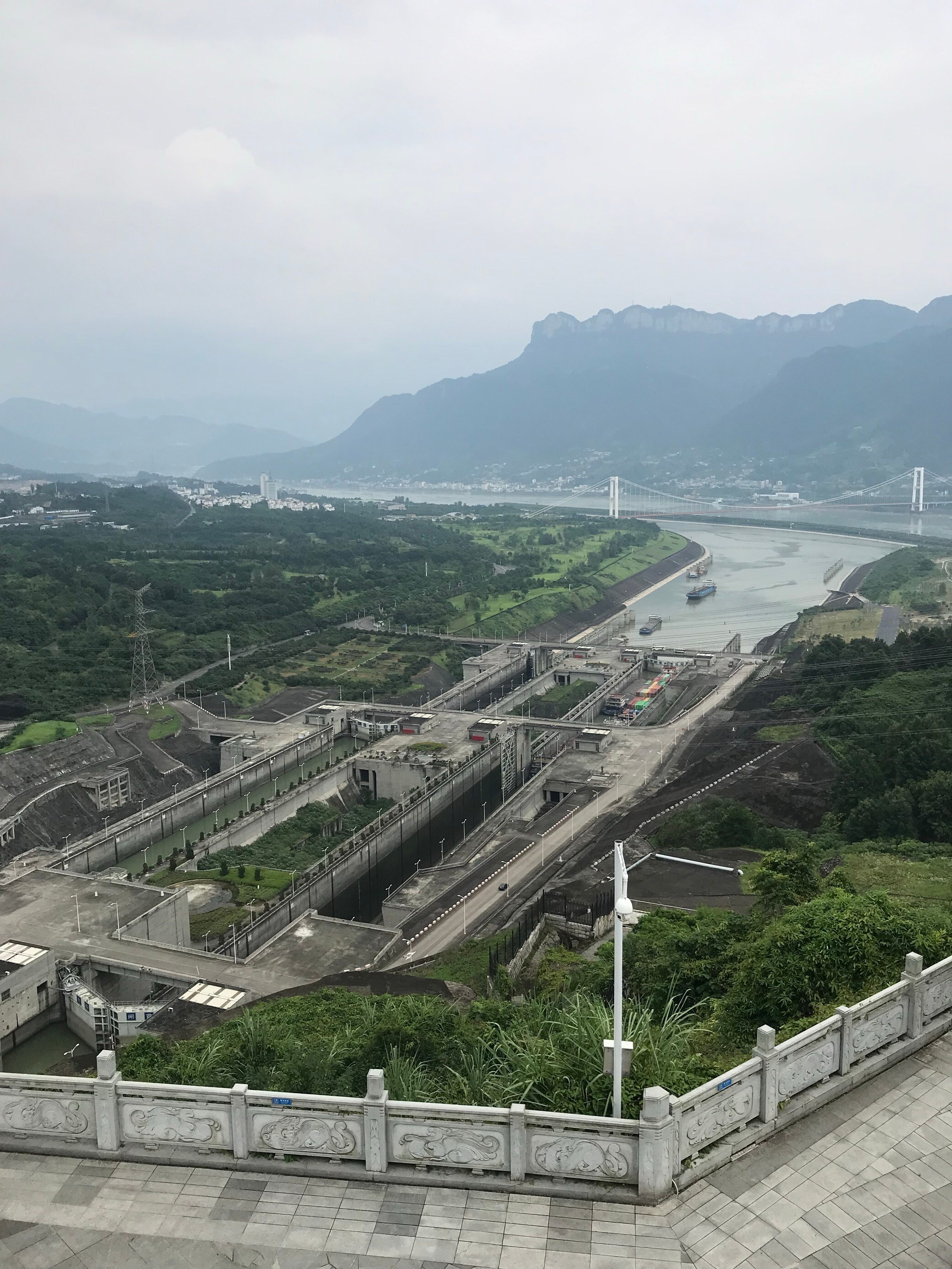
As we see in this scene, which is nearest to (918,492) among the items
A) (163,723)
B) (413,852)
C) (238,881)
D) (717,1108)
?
(163,723)

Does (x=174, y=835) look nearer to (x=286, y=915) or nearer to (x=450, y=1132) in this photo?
(x=286, y=915)

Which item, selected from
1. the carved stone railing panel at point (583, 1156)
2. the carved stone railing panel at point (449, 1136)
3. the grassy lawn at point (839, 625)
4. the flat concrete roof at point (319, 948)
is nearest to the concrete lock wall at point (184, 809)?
the flat concrete roof at point (319, 948)

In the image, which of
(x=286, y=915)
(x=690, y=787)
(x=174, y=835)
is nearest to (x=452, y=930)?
(x=286, y=915)

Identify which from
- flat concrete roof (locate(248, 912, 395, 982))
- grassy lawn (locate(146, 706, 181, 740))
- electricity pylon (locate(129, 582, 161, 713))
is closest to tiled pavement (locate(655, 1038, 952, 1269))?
flat concrete roof (locate(248, 912, 395, 982))

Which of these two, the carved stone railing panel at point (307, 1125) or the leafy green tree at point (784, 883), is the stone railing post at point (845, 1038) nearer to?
the carved stone railing panel at point (307, 1125)

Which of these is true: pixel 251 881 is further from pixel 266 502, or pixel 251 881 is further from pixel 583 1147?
pixel 266 502

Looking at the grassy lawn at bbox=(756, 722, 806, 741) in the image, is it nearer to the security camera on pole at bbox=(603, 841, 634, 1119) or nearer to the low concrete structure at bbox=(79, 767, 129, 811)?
the low concrete structure at bbox=(79, 767, 129, 811)
